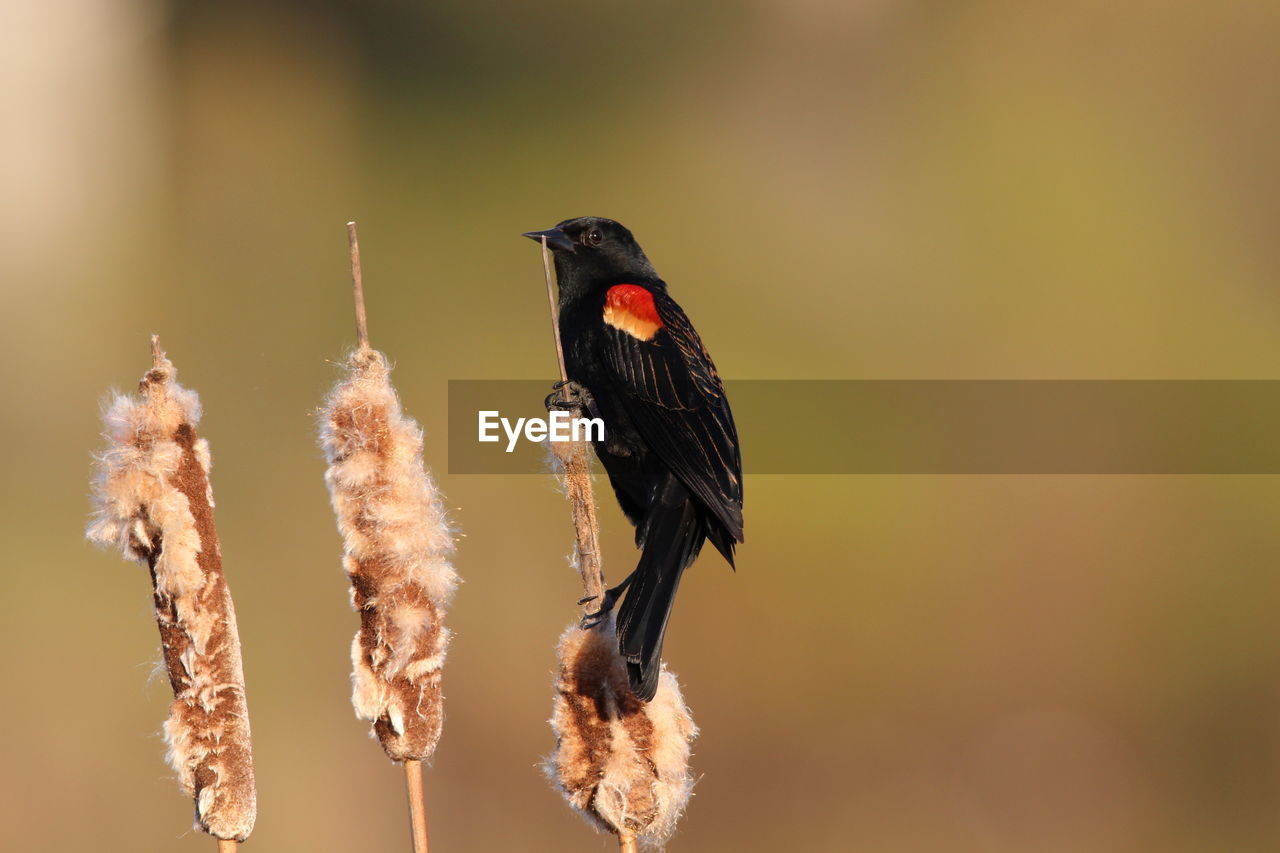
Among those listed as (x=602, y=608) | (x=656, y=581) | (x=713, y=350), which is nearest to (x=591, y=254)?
(x=656, y=581)

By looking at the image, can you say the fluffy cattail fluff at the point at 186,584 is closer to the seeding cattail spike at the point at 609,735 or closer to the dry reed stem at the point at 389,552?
the dry reed stem at the point at 389,552

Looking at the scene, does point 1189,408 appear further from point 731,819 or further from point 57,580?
point 57,580

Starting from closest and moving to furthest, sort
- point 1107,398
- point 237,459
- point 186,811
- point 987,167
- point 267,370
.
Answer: point 186,811
point 237,459
point 267,370
point 1107,398
point 987,167

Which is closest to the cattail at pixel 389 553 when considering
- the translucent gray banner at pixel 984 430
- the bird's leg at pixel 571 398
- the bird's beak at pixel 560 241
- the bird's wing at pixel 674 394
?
the bird's leg at pixel 571 398

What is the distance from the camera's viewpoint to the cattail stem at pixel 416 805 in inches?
54.2

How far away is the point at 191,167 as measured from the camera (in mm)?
7121

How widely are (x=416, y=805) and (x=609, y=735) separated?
315 millimetres

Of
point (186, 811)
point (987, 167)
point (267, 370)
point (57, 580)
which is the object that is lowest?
point (186, 811)

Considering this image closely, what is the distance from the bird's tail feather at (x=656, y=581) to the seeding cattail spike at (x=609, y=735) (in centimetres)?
4

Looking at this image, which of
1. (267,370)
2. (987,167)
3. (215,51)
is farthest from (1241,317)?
(215,51)

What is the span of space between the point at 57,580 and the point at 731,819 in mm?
3277

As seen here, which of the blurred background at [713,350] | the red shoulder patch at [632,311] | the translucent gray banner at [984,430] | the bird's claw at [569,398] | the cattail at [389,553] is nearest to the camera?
the cattail at [389,553]

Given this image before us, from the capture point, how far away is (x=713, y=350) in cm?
662

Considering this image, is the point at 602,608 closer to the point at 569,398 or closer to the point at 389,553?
the point at 389,553
